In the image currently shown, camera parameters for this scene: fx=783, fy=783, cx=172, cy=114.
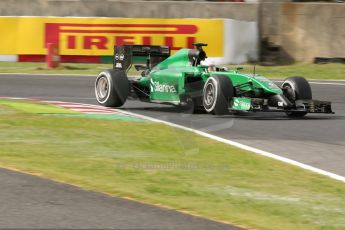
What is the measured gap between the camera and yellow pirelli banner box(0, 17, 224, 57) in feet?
80.2

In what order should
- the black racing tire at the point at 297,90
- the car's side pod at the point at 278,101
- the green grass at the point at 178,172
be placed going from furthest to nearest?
the black racing tire at the point at 297,90 → the car's side pod at the point at 278,101 → the green grass at the point at 178,172

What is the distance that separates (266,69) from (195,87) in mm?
11109

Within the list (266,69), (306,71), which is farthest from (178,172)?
(266,69)

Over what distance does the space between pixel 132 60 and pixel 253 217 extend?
8693 mm

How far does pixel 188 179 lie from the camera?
312 inches

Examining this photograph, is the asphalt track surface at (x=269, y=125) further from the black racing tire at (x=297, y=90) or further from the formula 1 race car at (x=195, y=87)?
the black racing tire at (x=297, y=90)

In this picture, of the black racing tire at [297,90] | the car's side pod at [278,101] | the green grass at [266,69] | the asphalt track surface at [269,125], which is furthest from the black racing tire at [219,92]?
the green grass at [266,69]

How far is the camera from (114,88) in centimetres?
1434

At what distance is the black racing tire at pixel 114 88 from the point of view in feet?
47.1

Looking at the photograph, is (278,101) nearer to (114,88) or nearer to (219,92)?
(219,92)

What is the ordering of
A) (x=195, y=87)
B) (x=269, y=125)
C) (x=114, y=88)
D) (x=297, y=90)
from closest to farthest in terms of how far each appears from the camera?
(x=269, y=125)
(x=297, y=90)
(x=195, y=87)
(x=114, y=88)

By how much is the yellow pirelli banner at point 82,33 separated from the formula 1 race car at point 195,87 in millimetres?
9434

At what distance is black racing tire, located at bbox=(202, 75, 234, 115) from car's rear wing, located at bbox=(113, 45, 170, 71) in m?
1.90

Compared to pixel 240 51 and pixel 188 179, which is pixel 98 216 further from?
pixel 240 51
